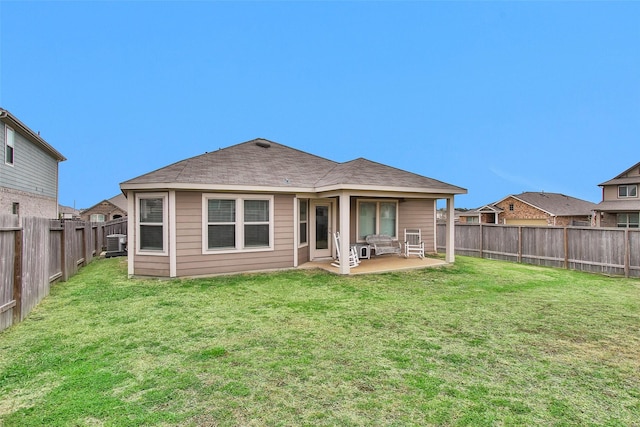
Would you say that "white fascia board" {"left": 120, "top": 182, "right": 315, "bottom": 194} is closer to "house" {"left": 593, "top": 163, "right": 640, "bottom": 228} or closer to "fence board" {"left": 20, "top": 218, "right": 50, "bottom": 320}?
"fence board" {"left": 20, "top": 218, "right": 50, "bottom": 320}

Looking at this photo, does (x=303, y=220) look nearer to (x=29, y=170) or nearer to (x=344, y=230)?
(x=344, y=230)

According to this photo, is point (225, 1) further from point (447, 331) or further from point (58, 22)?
point (447, 331)

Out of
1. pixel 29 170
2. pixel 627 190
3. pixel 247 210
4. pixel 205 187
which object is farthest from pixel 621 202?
pixel 29 170

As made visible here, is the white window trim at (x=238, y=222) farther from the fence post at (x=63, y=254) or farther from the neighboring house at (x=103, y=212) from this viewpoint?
the neighboring house at (x=103, y=212)

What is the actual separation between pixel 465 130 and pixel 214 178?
4457 cm

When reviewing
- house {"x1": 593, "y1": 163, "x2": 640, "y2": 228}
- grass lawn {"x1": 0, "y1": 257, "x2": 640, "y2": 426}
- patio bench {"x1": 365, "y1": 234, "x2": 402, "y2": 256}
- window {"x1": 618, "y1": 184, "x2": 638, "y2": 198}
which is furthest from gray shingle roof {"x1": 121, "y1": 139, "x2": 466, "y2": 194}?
window {"x1": 618, "y1": 184, "x2": 638, "y2": 198}

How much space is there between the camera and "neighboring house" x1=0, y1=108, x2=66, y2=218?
11531 mm

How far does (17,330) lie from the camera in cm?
427

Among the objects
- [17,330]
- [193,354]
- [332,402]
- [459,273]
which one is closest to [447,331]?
[332,402]

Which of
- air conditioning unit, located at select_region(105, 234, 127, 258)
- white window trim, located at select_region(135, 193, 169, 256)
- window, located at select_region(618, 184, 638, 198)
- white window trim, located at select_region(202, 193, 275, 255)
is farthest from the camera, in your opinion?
window, located at select_region(618, 184, 638, 198)

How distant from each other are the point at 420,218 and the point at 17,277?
10926 mm

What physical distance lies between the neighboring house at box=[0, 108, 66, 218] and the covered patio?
11582 mm

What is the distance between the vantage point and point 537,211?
2883cm

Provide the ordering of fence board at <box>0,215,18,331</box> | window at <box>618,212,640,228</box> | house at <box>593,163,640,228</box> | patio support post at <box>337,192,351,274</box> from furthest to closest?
house at <box>593,163,640,228</box> → window at <box>618,212,640,228</box> → patio support post at <box>337,192,351,274</box> → fence board at <box>0,215,18,331</box>
